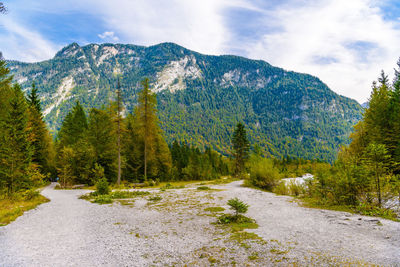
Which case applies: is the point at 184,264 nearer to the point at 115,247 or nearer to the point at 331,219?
the point at 115,247

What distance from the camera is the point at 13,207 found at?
13305mm

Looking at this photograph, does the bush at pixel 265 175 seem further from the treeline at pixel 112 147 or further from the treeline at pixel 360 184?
the treeline at pixel 112 147

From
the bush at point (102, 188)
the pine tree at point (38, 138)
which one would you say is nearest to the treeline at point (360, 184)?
the bush at point (102, 188)

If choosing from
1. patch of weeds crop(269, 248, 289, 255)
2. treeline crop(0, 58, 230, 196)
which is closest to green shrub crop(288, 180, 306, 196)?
patch of weeds crop(269, 248, 289, 255)

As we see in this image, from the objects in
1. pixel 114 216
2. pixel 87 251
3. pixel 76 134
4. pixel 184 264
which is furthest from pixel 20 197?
pixel 76 134

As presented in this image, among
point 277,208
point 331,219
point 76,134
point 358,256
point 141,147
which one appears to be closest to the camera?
point 358,256

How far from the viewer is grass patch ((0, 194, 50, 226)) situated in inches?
417

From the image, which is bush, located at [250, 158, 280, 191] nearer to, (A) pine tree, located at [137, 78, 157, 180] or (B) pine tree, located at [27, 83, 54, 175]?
(A) pine tree, located at [137, 78, 157, 180]

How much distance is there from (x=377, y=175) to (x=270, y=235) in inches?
323

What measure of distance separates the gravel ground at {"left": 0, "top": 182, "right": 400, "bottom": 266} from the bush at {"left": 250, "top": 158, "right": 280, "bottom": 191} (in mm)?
13282

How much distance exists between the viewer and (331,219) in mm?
9375

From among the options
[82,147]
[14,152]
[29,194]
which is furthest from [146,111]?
[29,194]

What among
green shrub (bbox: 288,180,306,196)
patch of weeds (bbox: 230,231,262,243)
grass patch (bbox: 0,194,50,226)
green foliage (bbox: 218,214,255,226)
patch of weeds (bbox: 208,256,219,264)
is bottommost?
green shrub (bbox: 288,180,306,196)

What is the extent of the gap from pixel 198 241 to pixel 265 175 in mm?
19097
